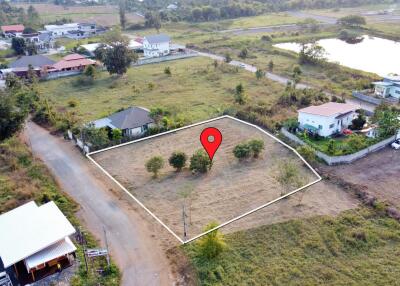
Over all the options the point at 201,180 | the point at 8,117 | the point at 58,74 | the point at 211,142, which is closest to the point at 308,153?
the point at 211,142

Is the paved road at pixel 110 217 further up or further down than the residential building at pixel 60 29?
further down

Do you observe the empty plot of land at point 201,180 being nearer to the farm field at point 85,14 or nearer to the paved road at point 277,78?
the paved road at point 277,78

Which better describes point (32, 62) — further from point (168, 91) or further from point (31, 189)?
point (31, 189)

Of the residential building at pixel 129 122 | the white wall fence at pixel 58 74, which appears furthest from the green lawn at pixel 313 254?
the white wall fence at pixel 58 74

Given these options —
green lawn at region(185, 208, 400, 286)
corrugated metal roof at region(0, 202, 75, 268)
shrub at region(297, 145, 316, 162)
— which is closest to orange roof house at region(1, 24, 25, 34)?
corrugated metal roof at region(0, 202, 75, 268)

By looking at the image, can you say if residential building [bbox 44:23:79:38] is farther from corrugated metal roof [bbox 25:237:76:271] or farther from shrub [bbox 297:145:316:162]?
corrugated metal roof [bbox 25:237:76:271]
